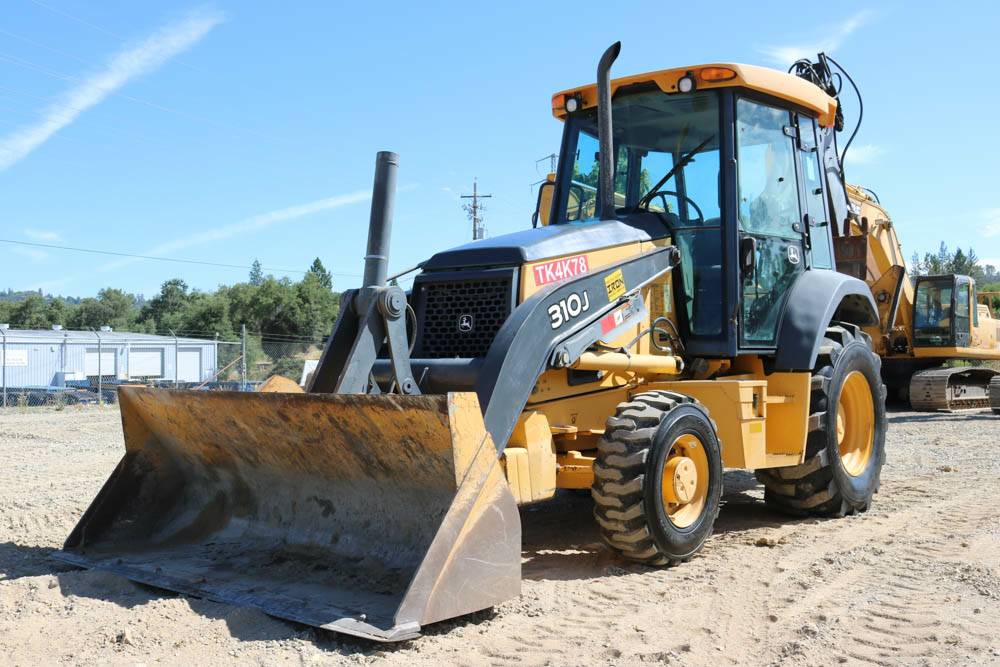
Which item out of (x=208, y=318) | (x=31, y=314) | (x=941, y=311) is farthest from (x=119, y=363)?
(x=31, y=314)

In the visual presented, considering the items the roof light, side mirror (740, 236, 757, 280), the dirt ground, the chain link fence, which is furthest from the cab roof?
the chain link fence

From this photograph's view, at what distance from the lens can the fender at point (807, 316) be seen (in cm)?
672

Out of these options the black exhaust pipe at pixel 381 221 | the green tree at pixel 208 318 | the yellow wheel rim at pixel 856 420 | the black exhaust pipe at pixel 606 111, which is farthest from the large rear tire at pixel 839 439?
the green tree at pixel 208 318

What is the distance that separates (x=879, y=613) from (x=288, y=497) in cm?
316

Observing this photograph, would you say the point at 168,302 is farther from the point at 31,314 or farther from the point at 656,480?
the point at 656,480

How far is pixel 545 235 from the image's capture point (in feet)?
19.1

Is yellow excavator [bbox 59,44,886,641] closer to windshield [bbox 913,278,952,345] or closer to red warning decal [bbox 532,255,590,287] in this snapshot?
red warning decal [bbox 532,255,590,287]

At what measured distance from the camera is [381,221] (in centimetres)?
492

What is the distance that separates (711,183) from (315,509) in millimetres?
3540

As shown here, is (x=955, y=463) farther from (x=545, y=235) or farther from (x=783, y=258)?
(x=545, y=235)

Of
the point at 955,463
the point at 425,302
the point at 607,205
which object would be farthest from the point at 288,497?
the point at 955,463

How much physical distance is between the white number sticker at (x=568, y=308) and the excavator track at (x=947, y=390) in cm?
1334

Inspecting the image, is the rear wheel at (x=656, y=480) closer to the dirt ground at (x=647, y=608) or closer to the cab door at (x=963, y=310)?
the dirt ground at (x=647, y=608)

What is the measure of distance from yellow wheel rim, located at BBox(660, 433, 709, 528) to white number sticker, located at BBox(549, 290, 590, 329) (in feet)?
3.04
